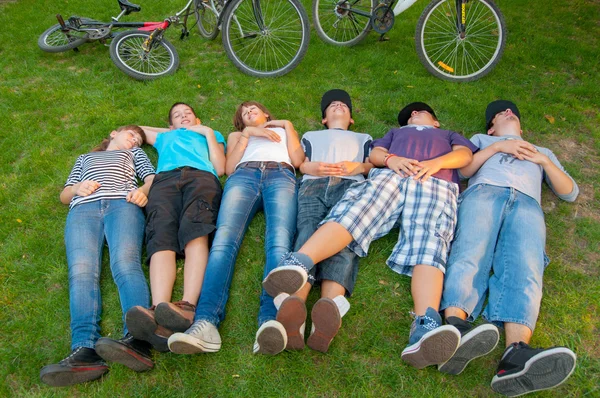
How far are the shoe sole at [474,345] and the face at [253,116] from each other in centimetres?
299

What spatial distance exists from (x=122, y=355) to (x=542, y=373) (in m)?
2.54

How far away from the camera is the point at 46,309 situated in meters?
3.13

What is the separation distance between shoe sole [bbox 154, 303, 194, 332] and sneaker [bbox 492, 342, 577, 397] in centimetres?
203

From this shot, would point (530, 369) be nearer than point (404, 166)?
Yes

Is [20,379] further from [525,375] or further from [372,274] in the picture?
[525,375]

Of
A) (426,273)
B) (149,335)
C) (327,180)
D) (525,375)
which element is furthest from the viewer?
(327,180)

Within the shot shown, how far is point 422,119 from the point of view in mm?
4203

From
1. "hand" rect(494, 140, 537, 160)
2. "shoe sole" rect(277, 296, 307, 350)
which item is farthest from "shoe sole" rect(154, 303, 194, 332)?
"hand" rect(494, 140, 537, 160)

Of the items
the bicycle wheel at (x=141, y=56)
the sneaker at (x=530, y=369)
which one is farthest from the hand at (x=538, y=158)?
the bicycle wheel at (x=141, y=56)

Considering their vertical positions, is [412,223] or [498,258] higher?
[412,223]

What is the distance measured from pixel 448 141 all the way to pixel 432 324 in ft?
6.19

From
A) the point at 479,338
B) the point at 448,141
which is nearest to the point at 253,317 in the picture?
the point at 479,338

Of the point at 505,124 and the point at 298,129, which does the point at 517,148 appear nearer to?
the point at 505,124

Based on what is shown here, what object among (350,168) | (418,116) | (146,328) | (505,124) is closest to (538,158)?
(505,124)
